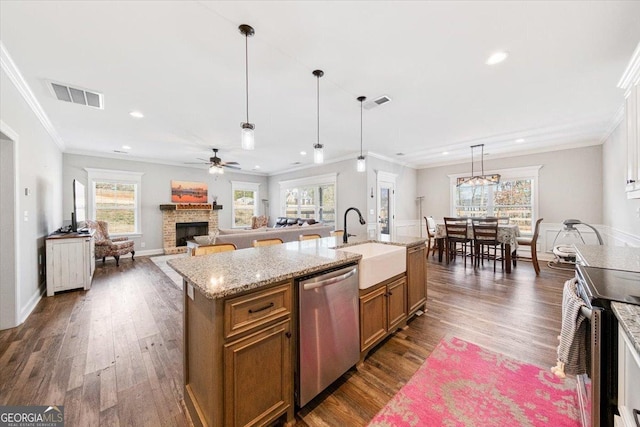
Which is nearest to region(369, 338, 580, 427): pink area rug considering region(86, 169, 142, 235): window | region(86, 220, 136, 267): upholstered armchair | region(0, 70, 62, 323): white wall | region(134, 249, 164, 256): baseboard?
region(0, 70, 62, 323): white wall

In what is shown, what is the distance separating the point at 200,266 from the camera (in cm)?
Result: 162

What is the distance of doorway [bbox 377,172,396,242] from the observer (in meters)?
6.55

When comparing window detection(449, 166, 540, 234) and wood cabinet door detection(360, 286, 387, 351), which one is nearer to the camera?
wood cabinet door detection(360, 286, 387, 351)

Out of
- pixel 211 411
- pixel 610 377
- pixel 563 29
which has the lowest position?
pixel 211 411

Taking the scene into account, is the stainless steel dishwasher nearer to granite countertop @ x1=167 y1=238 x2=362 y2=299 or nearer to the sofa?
granite countertop @ x1=167 y1=238 x2=362 y2=299

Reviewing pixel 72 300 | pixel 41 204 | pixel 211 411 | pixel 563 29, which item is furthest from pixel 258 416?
pixel 41 204

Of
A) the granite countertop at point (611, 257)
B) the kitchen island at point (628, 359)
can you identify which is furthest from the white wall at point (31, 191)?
the granite countertop at point (611, 257)

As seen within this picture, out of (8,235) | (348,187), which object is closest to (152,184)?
(8,235)

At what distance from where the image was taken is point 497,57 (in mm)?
2307

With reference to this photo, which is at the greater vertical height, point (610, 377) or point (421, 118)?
point (421, 118)

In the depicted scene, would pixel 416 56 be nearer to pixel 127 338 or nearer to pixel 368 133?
pixel 368 133

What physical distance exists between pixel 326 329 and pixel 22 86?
4.27m

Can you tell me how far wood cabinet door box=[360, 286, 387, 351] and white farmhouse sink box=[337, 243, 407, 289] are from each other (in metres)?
0.11

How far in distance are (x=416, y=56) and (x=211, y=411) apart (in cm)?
309
